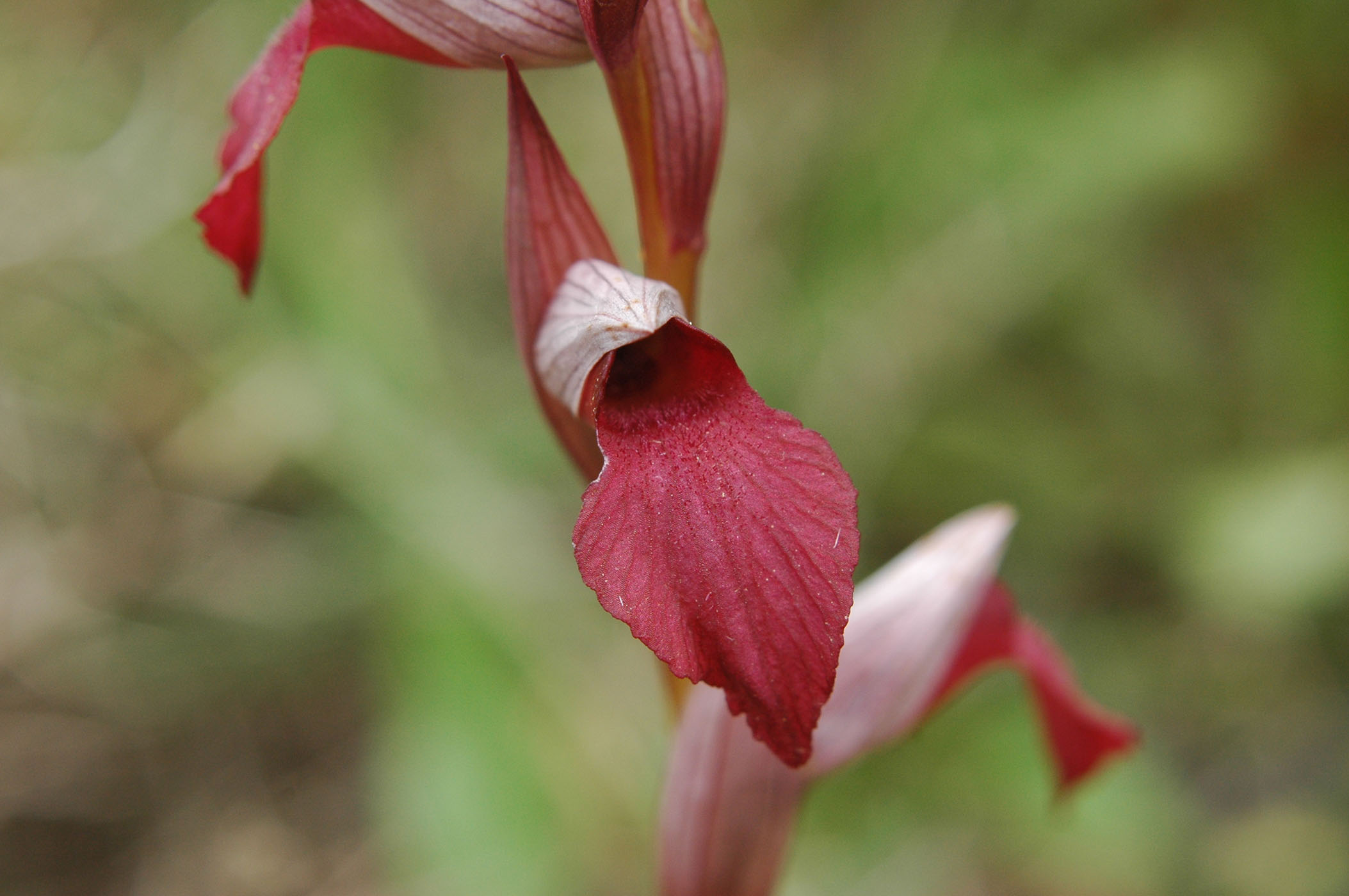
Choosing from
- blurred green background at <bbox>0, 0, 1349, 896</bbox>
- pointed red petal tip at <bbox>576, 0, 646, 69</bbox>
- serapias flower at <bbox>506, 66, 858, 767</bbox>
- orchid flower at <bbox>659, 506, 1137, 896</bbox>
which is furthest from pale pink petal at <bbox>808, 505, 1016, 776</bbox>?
blurred green background at <bbox>0, 0, 1349, 896</bbox>

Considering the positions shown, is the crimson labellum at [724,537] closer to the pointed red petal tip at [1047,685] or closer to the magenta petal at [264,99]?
the magenta petal at [264,99]

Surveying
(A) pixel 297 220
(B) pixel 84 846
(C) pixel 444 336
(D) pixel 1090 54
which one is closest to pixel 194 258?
(A) pixel 297 220

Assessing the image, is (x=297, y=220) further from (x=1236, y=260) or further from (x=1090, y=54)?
(x=1236, y=260)

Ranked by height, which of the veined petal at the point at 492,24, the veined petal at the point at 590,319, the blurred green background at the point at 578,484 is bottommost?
the blurred green background at the point at 578,484

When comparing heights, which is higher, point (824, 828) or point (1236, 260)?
point (1236, 260)

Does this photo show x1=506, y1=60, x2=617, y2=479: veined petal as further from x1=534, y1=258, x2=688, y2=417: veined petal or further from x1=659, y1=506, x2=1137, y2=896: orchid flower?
x1=659, y1=506, x2=1137, y2=896: orchid flower

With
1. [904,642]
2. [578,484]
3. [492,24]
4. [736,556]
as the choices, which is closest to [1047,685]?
[904,642]

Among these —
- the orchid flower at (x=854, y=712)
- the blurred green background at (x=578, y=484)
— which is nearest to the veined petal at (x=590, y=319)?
the orchid flower at (x=854, y=712)
